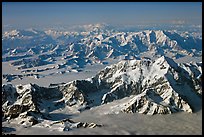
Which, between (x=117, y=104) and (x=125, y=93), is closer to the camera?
(x=117, y=104)

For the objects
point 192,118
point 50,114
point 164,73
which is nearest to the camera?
point 192,118

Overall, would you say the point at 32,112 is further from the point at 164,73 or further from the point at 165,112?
the point at 164,73

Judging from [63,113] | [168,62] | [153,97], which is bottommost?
[63,113]

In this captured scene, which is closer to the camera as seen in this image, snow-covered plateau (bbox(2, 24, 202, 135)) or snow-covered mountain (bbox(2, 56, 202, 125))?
snow-covered plateau (bbox(2, 24, 202, 135))

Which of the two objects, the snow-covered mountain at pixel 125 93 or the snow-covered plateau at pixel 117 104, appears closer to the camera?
the snow-covered plateau at pixel 117 104

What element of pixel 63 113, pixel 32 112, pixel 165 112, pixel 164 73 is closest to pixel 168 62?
pixel 164 73

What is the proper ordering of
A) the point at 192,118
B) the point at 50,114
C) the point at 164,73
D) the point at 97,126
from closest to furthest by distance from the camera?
the point at 97,126 → the point at 192,118 → the point at 50,114 → the point at 164,73

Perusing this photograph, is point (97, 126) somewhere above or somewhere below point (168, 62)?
below

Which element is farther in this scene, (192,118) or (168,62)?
(168,62)
